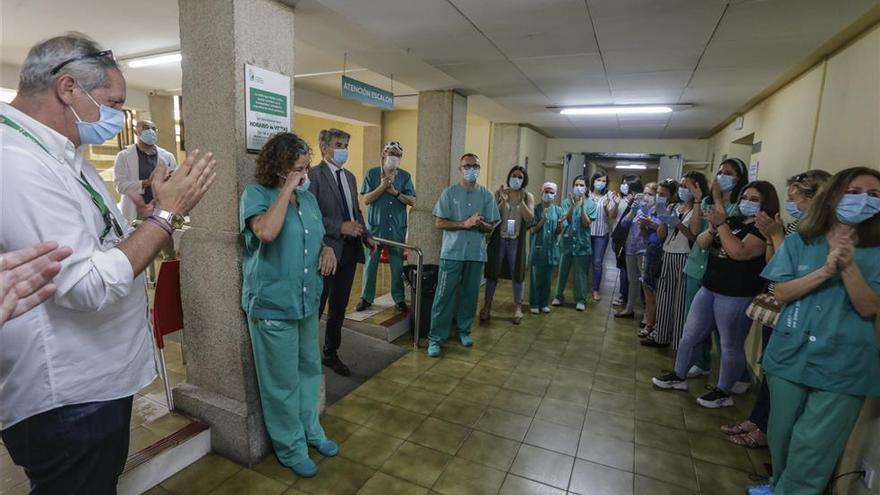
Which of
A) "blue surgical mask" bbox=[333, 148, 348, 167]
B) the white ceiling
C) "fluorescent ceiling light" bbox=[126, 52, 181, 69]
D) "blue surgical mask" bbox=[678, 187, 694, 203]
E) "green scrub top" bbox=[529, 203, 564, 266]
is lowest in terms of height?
"green scrub top" bbox=[529, 203, 564, 266]

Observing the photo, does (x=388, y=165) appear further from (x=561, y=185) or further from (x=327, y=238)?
(x=561, y=185)

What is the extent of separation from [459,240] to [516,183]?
1.24 metres

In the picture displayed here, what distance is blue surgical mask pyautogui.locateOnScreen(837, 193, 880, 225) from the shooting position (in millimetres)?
1721

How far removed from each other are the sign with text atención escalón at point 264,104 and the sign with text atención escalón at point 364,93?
153 cm

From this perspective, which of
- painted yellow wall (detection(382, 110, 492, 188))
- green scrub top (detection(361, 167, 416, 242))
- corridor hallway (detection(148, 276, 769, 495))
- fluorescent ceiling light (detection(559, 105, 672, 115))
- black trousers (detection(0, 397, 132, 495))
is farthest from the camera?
painted yellow wall (detection(382, 110, 492, 188))

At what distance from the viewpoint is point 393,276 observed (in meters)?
4.58

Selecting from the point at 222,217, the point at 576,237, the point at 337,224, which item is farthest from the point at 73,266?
the point at 576,237

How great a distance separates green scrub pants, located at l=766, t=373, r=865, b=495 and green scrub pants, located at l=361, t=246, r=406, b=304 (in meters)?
3.25

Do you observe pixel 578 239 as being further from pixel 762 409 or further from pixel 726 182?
pixel 762 409

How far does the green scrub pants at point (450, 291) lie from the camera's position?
12.7 feet

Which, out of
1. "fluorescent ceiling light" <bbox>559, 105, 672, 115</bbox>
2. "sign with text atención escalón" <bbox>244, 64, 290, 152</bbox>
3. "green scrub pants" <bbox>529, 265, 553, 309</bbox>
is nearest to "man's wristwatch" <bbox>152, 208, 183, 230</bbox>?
"sign with text atención escalón" <bbox>244, 64, 290, 152</bbox>

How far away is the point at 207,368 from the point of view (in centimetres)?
239

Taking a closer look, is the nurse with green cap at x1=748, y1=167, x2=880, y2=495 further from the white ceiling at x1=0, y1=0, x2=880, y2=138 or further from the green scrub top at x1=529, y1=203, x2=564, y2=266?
the green scrub top at x1=529, y1=203, x2=564, y2=266

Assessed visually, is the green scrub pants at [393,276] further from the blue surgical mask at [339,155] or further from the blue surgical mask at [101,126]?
the blue surgical mask at [101,126]
